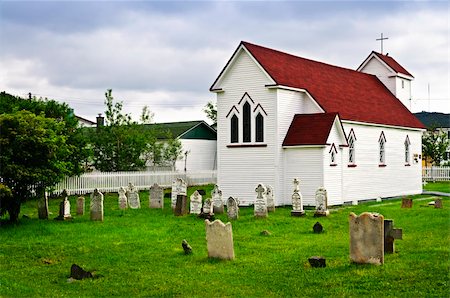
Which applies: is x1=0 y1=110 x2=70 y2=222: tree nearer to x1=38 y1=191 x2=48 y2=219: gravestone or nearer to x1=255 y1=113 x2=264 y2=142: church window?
x1=38 y1=191 x2=48 y2=219: gravestone

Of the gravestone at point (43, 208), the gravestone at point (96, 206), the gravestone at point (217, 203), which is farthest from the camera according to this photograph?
the gravestone at point (217, 203)

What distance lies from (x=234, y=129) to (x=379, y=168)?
10729mm

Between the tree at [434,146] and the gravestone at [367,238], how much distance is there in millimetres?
53489

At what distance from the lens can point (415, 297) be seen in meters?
11.7

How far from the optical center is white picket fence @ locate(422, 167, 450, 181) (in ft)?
193

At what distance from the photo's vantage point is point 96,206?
80.6ft

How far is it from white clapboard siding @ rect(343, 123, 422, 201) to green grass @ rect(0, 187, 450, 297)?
1034 cm

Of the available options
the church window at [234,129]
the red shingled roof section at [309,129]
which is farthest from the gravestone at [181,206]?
the red shingled roof section at [309,129]

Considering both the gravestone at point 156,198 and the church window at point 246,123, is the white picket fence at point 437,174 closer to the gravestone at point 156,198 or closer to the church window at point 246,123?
the church window at point 246,123

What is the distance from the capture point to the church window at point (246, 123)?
1298 inches

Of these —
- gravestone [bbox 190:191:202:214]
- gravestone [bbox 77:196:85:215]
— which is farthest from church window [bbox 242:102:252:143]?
gravestone [bbox 77:196:85:215]

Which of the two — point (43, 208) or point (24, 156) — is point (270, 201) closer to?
point (43, 208)

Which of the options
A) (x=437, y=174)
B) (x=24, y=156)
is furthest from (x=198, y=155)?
(x=24, y=156)

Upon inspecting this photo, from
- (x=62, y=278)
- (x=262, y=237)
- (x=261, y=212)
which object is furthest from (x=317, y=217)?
(x=62, y=278)
